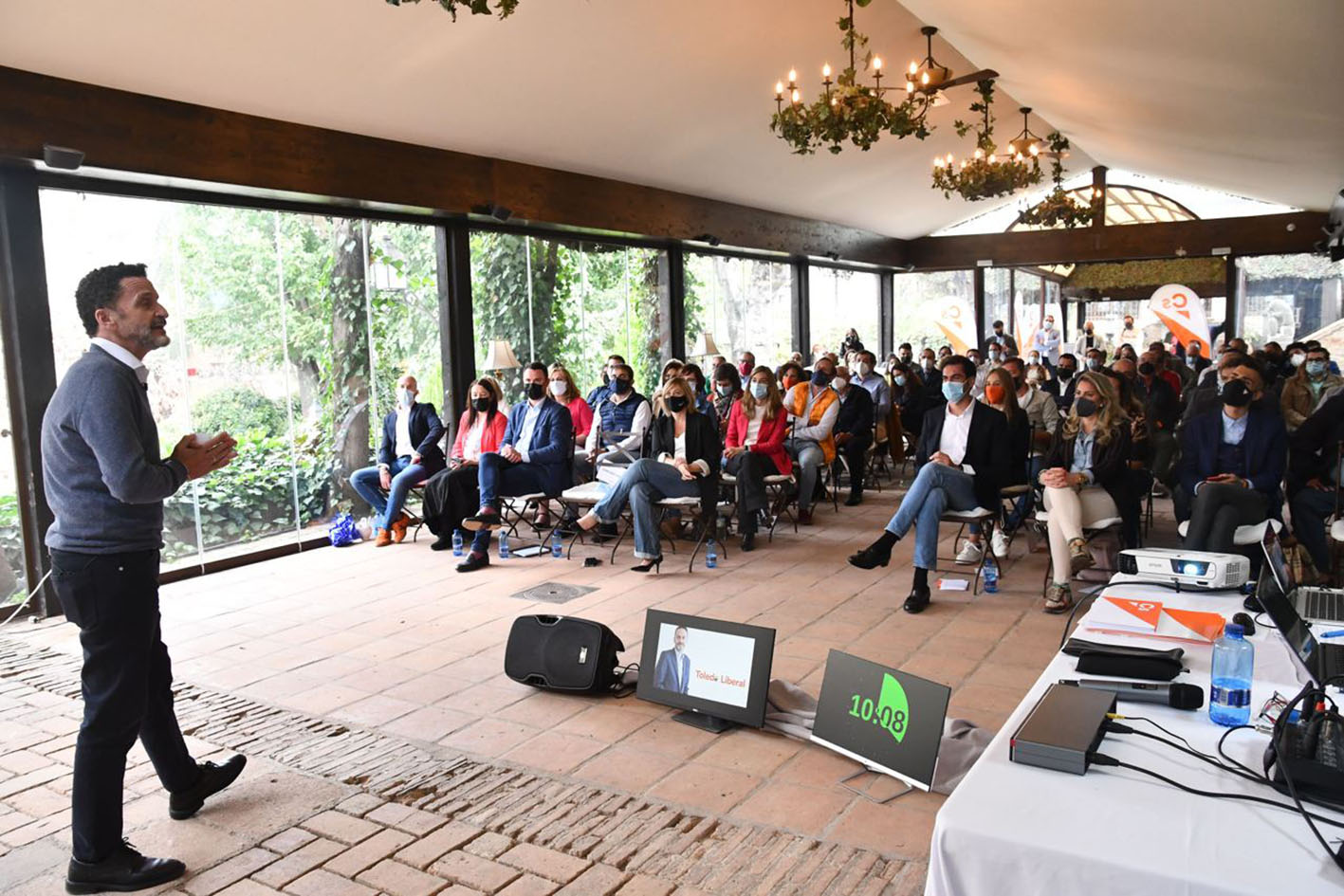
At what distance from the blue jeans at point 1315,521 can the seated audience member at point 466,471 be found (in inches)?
205

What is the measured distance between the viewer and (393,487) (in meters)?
7.57

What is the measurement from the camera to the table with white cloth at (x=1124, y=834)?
4.91 feet

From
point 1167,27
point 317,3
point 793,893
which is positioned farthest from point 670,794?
point 1167,27

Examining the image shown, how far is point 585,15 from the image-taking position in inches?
261

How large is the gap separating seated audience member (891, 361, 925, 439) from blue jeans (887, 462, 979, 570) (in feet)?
15.8

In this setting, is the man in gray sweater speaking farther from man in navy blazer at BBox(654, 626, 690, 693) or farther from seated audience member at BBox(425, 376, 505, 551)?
seated audience member at BBox(425, 376, 505, 551)

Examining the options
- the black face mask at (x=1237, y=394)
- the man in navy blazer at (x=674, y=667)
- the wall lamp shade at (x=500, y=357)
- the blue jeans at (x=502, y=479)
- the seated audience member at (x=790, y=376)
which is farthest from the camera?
the seated audience member at (x=790, y=376)

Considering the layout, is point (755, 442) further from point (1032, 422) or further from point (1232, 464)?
point (1232, 464)

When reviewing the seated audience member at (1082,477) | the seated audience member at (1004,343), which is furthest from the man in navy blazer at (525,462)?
the seated audience member at (1004,343)

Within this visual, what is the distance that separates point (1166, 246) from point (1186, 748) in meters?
15.6

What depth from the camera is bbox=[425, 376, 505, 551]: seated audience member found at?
7215 millimetres

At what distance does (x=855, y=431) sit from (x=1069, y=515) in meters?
3.54

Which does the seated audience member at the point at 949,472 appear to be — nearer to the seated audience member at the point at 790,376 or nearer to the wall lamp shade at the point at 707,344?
the seated audience member at the point at 790,376

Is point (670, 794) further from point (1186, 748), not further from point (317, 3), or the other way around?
point (317, 3)
